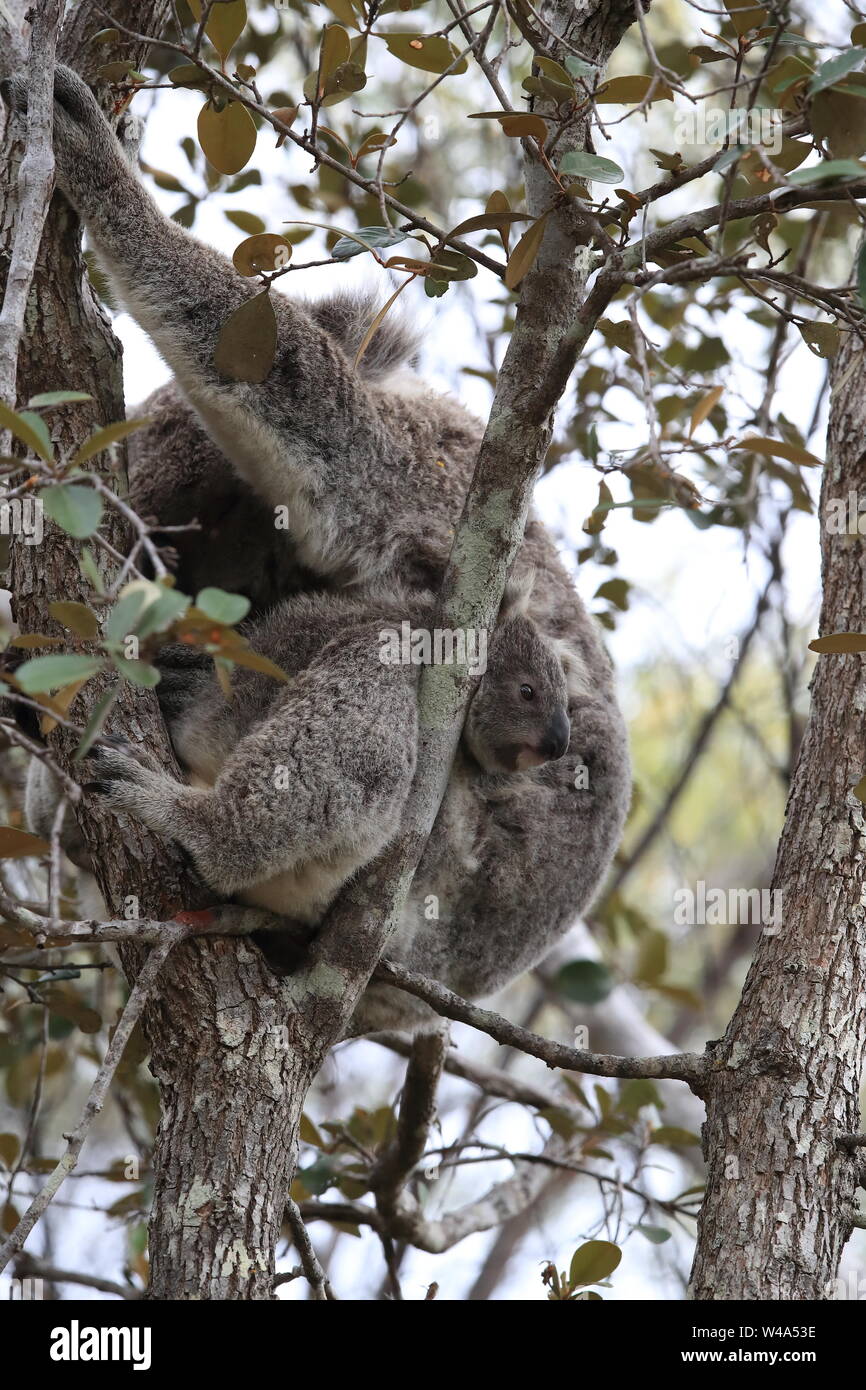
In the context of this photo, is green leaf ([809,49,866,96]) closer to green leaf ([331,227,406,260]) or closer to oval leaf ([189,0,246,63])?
green leaf ([331,227,406,260])

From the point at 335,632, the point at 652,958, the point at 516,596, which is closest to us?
the point at 335,632

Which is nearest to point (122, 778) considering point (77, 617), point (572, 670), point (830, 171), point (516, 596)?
point (77, 617)

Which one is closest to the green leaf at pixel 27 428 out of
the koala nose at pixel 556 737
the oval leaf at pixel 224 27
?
the oval leaf at pixel 224 27

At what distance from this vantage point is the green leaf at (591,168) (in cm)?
238

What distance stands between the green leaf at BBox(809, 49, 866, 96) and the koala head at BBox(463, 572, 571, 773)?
5.67ft

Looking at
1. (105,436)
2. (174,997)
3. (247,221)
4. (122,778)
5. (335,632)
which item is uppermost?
(247,221)

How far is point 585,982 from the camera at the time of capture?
4.73 metres

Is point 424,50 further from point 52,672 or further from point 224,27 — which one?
point 52,672

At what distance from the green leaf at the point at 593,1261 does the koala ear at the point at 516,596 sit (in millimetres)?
1618

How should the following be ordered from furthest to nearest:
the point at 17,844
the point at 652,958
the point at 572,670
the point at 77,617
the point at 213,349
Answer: the point at 652,958 → the point at 572,670 → the point at 213,349 → the point at 17,844 → the point at 77,617

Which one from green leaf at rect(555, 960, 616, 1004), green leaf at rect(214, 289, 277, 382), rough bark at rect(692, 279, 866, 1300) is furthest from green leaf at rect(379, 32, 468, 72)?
green leaf at rect(555, 960, 616, 1004)

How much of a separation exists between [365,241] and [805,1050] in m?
A: 1.95

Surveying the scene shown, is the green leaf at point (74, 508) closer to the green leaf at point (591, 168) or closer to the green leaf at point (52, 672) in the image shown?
the green leaf at point (52, 672)

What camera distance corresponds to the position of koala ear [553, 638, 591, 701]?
3.89m
